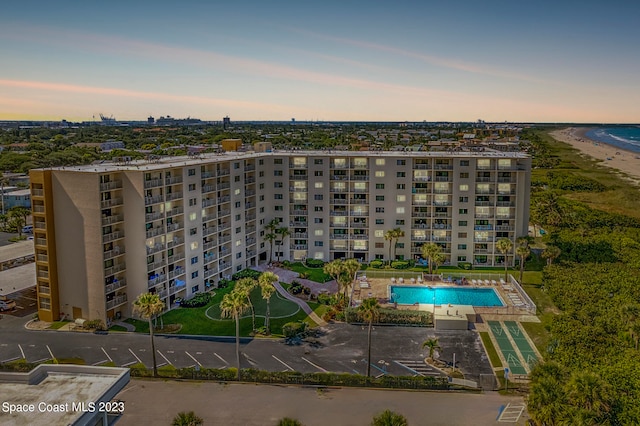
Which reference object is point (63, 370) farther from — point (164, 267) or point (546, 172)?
point (546, 172)

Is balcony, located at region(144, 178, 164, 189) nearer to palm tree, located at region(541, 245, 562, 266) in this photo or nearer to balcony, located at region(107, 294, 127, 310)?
balcony, located at region(107, 294, 127, 310)

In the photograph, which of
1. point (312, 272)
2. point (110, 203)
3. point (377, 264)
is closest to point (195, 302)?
point (110, 203)

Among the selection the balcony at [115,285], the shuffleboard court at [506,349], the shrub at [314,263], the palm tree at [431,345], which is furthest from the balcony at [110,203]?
the shuffleboard court at [506,349]

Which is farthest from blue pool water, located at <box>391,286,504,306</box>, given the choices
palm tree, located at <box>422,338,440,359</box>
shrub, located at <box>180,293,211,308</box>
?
shrub, located at <box>180,293,211,308</box>

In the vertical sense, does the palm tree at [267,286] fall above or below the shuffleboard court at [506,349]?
above

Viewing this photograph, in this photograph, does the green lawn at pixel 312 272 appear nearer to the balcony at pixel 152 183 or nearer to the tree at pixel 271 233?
the tree at pixel 271 233
